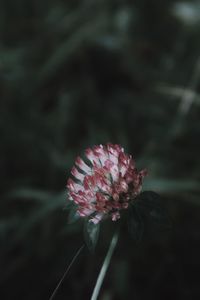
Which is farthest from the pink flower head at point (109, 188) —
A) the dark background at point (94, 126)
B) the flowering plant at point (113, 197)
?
the dark background at point (94, 126)

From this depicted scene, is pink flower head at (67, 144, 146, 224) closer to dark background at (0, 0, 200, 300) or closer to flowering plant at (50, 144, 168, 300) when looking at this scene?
flowering plant at (50, 144, 168, 300)

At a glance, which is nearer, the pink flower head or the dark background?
the pink flower head

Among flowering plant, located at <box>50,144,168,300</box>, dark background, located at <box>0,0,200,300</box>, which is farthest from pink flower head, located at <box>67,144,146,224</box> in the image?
dark background, located at <box>0,0,200,300</box>

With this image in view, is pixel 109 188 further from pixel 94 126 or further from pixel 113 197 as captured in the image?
pixel 94 126

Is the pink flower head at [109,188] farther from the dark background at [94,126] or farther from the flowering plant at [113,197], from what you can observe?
the dark background at [94,126]

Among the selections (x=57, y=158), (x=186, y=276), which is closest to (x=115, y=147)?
(x=186, y=276)
